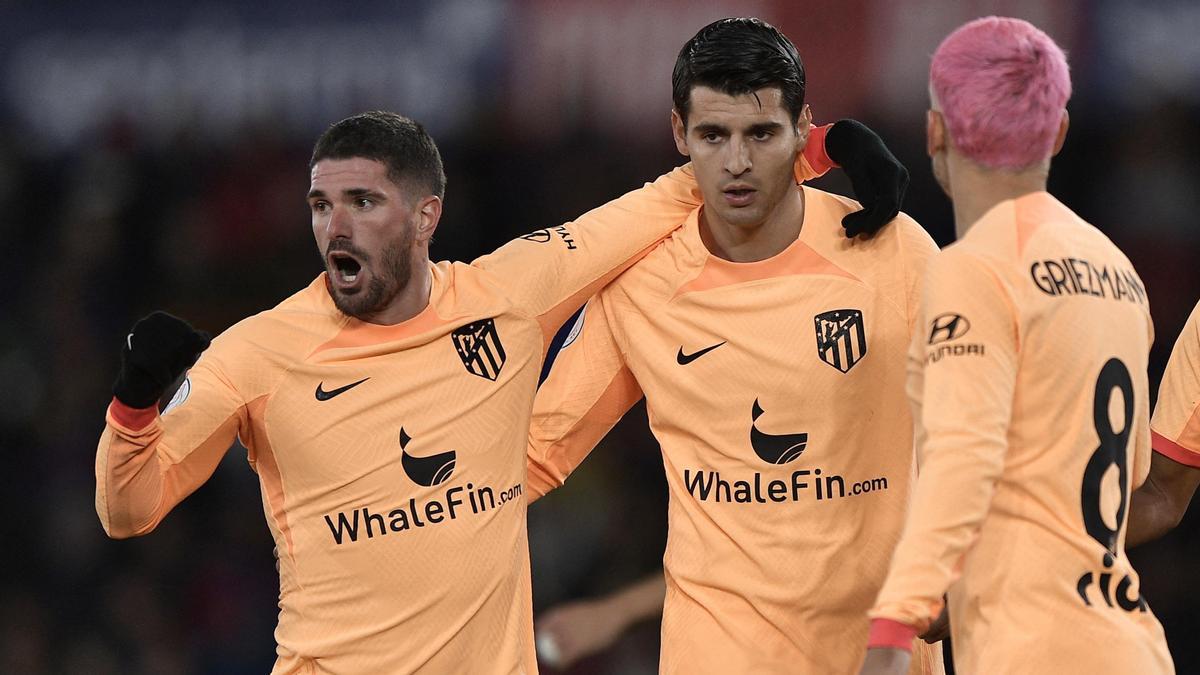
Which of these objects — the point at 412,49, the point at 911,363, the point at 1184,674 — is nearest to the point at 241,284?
the point at 412,49

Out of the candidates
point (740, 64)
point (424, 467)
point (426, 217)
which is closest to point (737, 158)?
point (740, 64)

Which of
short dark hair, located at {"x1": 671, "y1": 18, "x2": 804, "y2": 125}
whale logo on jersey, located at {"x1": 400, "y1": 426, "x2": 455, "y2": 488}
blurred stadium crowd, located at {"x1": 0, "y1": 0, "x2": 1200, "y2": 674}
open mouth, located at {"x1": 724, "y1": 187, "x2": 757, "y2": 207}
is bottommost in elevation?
blurred stadium crowd, located at {"x1": 0, "y1": 0, "x2": 1200, "y2": 674}

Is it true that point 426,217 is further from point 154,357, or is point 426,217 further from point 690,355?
point 154,357

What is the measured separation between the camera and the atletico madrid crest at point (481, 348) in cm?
417

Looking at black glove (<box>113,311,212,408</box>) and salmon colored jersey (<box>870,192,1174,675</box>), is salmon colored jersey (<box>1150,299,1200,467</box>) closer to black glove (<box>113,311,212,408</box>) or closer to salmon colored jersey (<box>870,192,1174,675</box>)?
salmon colored jersey (<box>870,192,1174,675</box>)

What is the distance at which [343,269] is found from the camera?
416 centimetres

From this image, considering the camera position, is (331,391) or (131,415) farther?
(331,391)

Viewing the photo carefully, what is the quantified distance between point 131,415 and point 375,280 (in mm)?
704

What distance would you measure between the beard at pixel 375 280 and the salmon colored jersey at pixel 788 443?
678 millimetres

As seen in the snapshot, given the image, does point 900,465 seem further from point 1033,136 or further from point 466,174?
point 466,174

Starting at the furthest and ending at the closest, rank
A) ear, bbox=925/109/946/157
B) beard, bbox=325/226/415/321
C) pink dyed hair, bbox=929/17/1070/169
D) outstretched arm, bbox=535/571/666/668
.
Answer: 1. outstretched arm, bbox=535/571/666/668
2. beard, bbox=325/226/415/321
3. ear, bbox=925/109/946/157
4. pink dyed hair, bbox=929/17/1070/169

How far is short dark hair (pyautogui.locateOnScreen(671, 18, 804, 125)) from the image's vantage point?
4.12 m

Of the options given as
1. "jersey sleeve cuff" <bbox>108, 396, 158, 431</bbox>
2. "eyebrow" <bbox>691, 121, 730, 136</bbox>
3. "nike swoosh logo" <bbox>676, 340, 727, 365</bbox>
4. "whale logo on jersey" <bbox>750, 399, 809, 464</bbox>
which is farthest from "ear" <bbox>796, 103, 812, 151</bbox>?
"jersey sleeve cuff" <bbox>108, 396, 158, 431</bbox>

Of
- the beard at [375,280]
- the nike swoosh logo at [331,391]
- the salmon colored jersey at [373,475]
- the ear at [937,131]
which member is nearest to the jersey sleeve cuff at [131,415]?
the salmon colored jersey at [373,475]
